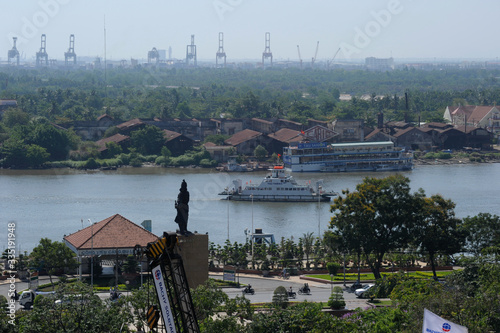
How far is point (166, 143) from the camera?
43.5 meters

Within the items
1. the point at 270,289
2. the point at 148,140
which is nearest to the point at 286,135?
the point at 148,140

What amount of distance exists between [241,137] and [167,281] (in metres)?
36.8

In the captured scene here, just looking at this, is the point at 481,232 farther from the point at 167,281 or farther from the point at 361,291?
the point at 167,281

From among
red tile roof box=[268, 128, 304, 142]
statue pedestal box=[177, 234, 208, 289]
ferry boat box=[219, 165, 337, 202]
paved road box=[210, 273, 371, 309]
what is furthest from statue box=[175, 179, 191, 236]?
red tile roof box=[268, 128, 304, 142]

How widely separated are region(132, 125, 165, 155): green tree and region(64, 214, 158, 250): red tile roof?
24.9 metres

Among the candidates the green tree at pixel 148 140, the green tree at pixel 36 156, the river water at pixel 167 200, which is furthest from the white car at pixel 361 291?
the green tree at pixel 148 140

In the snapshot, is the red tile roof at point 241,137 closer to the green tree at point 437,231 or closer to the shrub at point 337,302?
the green tree at point 437,231

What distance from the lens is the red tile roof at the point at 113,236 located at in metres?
17.5

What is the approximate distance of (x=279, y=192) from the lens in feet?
104

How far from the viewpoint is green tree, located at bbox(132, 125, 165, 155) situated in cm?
4309

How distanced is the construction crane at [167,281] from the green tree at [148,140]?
112ft

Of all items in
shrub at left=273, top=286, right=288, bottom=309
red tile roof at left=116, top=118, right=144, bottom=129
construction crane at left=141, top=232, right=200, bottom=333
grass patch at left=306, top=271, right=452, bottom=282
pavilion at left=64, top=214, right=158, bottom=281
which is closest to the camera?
construction crane at left=141, top=232, right=200, bottom=333

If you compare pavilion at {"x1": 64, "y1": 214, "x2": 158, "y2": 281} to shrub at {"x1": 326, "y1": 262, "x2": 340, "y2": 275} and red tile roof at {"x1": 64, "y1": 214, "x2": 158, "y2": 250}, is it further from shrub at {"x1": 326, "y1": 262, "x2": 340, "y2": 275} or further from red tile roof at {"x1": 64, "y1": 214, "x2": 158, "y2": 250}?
shrub at {"x1": 326, "y1": 262, "x2": 340, "y2": 275}

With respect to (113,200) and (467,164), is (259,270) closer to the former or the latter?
(113,200)
